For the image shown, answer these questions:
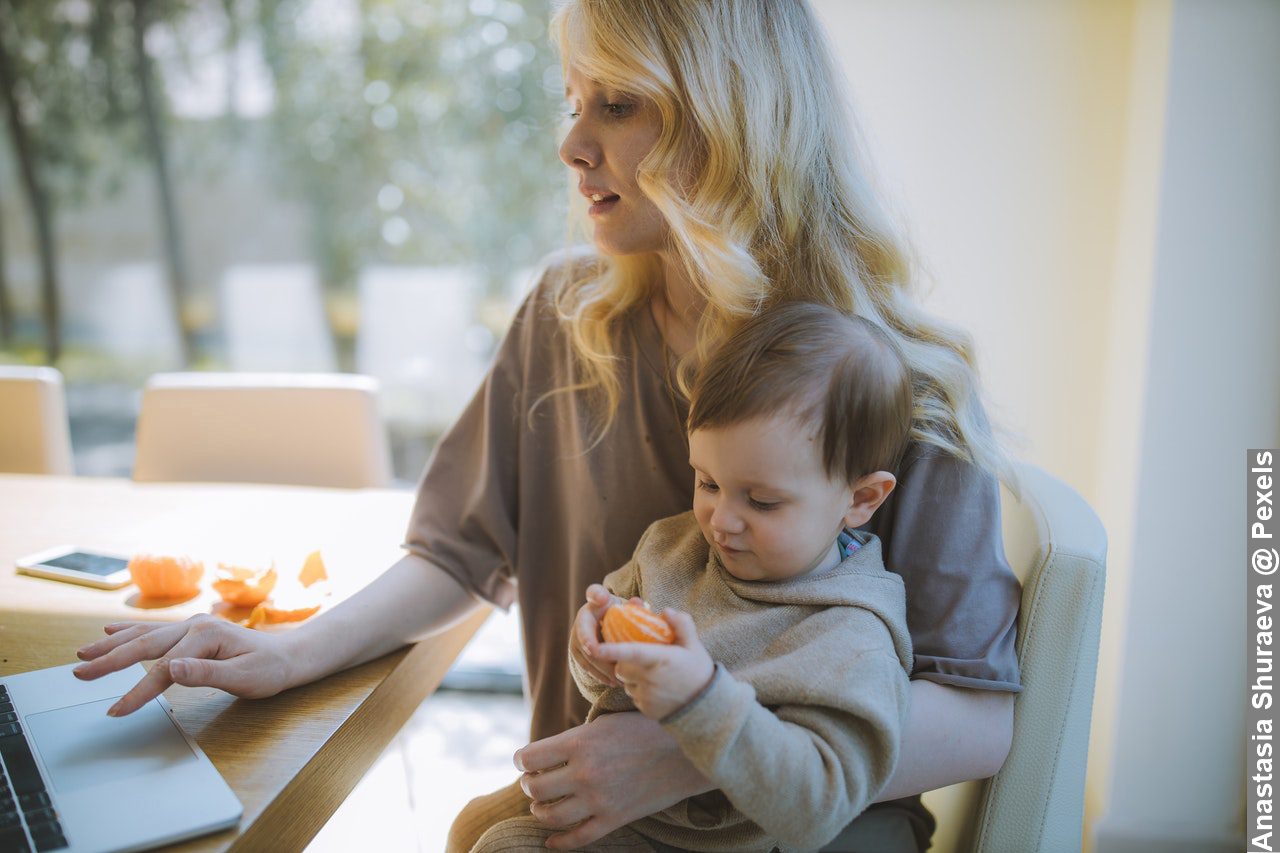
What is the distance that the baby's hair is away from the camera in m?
0.88

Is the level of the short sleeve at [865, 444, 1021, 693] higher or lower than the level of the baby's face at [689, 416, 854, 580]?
lower

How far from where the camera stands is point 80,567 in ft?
4.45

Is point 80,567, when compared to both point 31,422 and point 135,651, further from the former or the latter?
point 31,422

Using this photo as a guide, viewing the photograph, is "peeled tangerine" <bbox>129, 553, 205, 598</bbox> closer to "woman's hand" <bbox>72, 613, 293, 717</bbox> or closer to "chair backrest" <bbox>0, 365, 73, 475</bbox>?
"woman's hand" <bbox>72, 613, 293, 717</bbox>

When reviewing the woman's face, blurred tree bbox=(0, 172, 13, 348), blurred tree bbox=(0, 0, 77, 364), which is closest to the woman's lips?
the woman's face

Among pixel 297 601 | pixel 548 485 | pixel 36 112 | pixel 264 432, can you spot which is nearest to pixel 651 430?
pixel 548 485

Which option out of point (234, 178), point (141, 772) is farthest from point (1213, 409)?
point (234, 178)

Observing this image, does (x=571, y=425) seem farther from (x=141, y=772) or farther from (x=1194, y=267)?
(x=1194, y=267)

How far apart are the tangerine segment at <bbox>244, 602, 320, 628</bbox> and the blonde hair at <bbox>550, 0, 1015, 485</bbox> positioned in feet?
1.85

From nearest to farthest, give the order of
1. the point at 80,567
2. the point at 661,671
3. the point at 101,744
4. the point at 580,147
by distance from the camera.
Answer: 1. the point at 661,671
2. the point at 101,744
3. the point at 580,147
4. the point at 80,567

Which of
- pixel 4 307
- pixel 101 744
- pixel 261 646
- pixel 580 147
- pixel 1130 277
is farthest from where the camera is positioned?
pixel 4 307

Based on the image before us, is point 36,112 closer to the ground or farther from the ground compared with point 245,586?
farther from the ground

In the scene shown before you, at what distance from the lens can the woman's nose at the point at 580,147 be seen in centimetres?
112

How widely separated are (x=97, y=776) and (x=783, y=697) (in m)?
0.60
